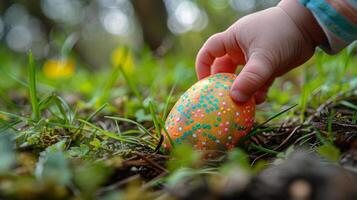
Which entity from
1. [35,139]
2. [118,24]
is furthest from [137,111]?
[118,24]

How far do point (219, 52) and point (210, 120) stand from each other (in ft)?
A: 1.24

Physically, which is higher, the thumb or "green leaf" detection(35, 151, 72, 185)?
"green leaf" detection(35, 151, 72, 185)

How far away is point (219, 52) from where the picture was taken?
4.85 ft

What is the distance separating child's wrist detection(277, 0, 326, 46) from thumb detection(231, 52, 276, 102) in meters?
0.20

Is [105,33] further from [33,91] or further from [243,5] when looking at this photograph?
[33,91]

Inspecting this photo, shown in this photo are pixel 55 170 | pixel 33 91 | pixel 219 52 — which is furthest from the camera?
pixel 219 52

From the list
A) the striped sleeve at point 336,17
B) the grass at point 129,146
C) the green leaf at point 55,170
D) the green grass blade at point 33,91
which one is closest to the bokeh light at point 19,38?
the grass at point 129,146

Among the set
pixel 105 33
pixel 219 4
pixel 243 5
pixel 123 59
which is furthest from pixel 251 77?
pixel 105 33

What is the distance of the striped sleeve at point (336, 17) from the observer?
49.5 inches

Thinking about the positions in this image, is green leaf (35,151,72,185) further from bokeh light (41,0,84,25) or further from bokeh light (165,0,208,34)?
bokeh light (41,0,84,25)

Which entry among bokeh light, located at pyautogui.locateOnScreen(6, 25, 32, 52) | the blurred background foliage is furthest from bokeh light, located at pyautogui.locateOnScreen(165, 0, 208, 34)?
bokeh light, located at pyautogui.locateOnScreen(6, 25, 32, 52)

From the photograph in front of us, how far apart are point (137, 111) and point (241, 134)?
605mm

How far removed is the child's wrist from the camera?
1.35m

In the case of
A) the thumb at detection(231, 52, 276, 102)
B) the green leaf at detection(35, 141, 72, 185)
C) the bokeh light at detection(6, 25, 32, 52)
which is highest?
the green leaf at detection(35, 141, 72, 185)
